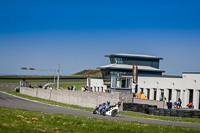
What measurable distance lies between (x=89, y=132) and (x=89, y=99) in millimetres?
29840

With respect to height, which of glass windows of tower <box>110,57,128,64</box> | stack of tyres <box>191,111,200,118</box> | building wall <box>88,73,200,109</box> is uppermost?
glass windows of tower <box>110,57,128,64</box>

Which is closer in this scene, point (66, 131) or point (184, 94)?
point (66, 131)

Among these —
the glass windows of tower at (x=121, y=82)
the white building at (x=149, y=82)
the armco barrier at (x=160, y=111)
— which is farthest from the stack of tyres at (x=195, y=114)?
the glass windows of tower at (x=121, y=82)

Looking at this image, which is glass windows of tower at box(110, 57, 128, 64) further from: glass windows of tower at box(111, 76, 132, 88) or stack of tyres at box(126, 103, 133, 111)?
stack of tyres at box(126, 103, 133, 111)

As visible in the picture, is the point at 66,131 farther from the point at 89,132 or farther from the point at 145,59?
the point at 145,59

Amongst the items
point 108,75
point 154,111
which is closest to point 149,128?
point 154,111

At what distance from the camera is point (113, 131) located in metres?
15.4

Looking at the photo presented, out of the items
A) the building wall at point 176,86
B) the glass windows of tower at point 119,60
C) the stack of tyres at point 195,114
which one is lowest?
the stack of tyres at point 195,114

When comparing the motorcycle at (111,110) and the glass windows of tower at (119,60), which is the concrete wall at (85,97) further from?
the glass windows of tower at (119,60)

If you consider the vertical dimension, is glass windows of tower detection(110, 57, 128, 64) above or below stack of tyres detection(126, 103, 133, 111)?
above

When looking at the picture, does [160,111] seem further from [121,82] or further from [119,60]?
[119,60]

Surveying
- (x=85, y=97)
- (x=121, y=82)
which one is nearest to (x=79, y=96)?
(x=85, y=97)

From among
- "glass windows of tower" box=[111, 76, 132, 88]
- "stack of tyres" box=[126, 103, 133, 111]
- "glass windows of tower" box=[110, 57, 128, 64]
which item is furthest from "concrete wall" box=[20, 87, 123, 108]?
"glass windows of tower" box=[110, 57, 128, 64]

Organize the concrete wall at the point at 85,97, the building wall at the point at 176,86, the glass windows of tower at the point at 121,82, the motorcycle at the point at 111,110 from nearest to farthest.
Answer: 1. the motorcycle at the point at 111,110
2. the concrete wall at the point at 85,97
3. the building wall at the point at 176,86
4. the glass windows of tower at the point at 121,82
